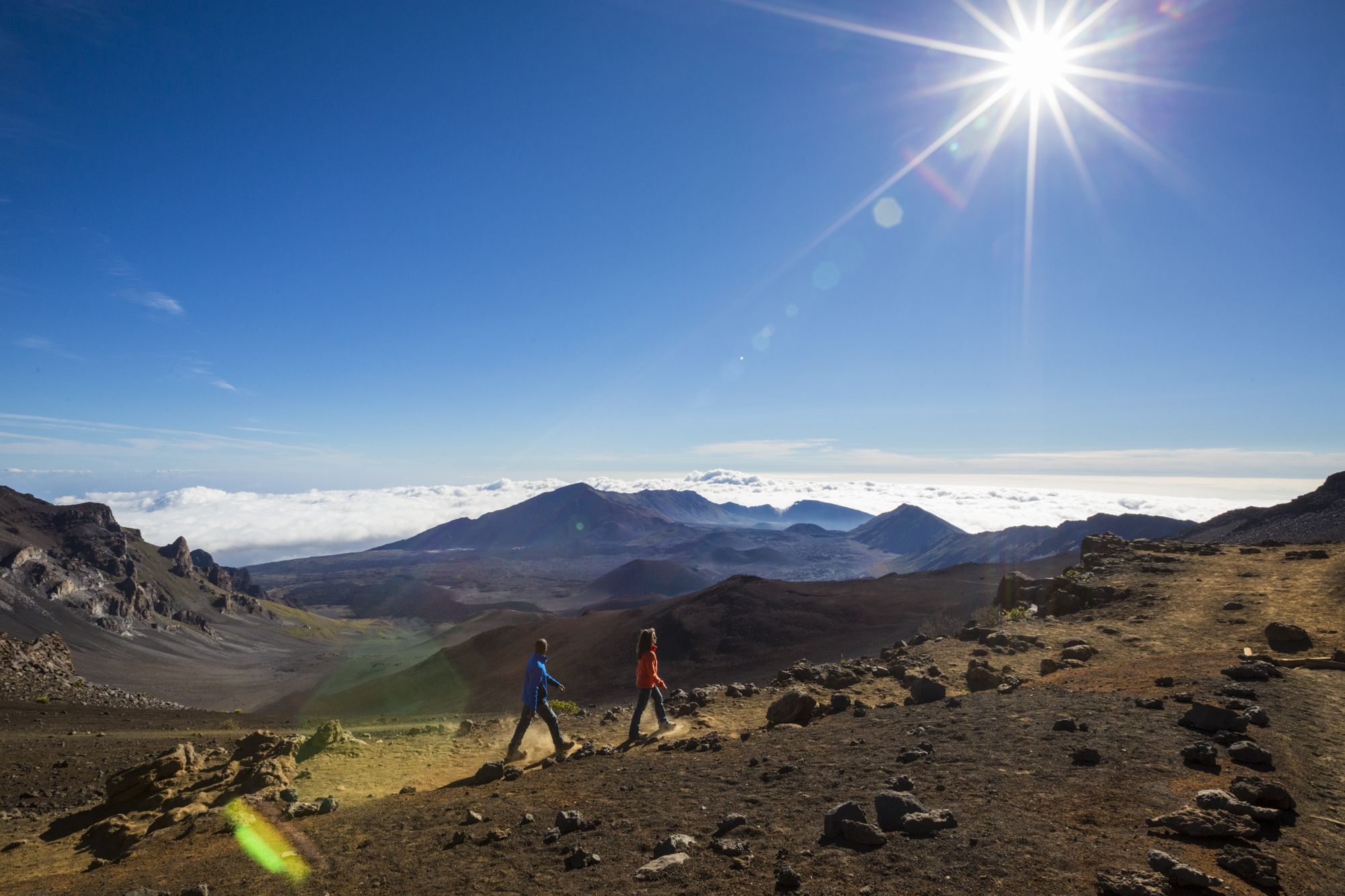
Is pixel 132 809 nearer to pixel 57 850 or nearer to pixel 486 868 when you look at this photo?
pixel 57 850

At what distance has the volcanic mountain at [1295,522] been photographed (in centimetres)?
4100

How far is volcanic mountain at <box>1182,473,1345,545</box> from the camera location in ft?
135

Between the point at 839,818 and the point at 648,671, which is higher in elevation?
the point at 839,818

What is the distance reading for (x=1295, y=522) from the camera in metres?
44.5

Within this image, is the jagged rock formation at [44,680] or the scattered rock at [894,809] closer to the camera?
the scattered rock at [894,809]

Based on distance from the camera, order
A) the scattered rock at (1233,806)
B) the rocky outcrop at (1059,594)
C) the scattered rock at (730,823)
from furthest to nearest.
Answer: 1. the rocky outcrop at (1059,594)
2. the scattered rock at (730,823)
3. the scattered rock at (1233,806)

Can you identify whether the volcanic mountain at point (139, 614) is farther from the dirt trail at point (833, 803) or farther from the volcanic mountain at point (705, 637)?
the dirt trail at point (833, 803)

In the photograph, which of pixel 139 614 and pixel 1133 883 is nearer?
pixel 1133 883

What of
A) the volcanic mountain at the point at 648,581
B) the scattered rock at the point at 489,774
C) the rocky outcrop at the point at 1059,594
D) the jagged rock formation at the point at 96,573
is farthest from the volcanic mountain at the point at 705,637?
the volcanic mountain at the point at 648,581

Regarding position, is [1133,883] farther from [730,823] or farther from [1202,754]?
[1202,754]

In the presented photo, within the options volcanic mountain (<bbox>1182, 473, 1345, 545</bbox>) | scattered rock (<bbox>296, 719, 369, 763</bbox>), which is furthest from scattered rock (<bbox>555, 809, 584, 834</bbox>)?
volcanic mountain (<bbox>1182, 473, 1345, 545</bbox>)

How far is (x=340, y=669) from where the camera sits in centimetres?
9044

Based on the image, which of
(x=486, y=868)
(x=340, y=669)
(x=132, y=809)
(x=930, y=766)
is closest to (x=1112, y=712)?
(x=930, y=766)

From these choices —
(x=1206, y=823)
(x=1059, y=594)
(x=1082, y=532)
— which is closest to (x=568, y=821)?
(x=1206, y=823)
